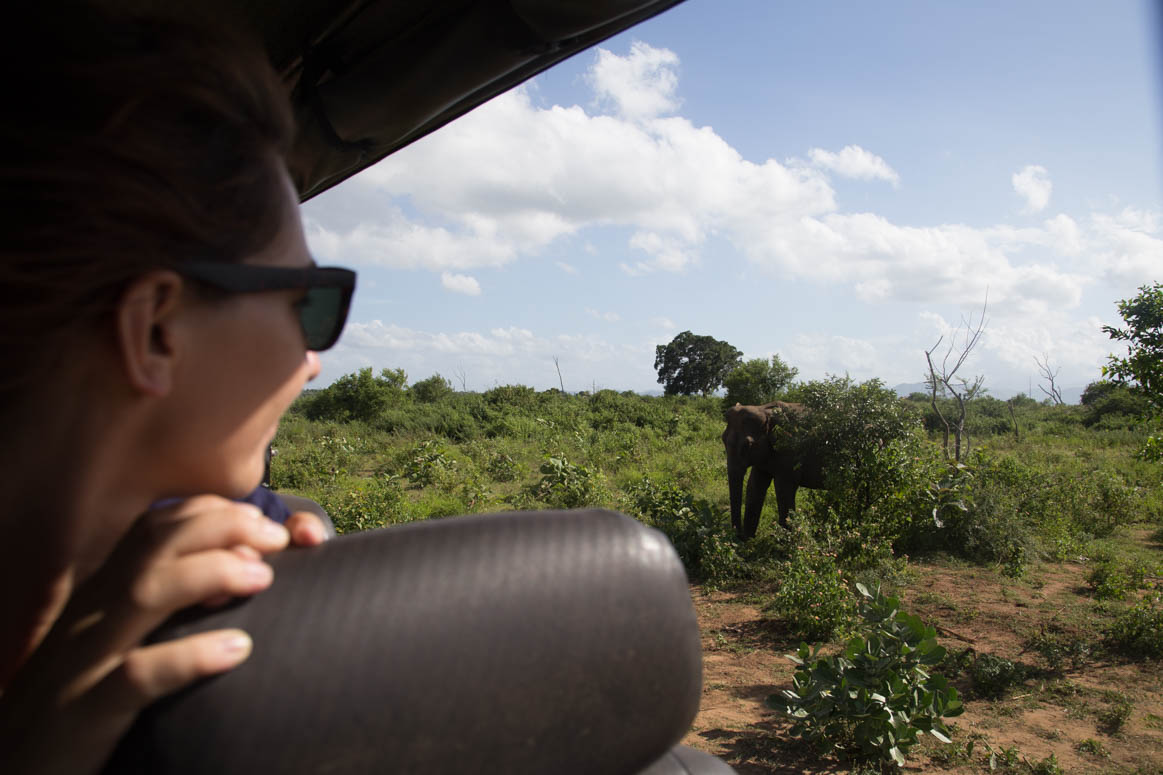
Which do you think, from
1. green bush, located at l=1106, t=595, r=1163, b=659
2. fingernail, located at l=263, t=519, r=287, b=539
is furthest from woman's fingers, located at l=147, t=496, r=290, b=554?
green bush, located at l=1106, t=595, r=1163, b=659

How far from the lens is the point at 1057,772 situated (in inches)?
130

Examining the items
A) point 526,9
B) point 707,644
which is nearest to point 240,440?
point 526,9

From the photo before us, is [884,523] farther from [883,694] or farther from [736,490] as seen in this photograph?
[883,694]

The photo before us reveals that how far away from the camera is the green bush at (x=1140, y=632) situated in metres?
4.74

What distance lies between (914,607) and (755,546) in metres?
2.26

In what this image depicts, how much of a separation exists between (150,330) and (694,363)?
52.1 metres

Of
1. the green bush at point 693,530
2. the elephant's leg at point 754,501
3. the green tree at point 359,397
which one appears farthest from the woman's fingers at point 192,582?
the green tree at point 359,397

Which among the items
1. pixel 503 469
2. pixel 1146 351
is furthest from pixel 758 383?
pixel 1146 351

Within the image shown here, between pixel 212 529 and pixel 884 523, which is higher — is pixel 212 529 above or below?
above

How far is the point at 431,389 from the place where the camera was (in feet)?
92.4

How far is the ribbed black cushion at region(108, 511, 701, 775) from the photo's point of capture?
1.34ft

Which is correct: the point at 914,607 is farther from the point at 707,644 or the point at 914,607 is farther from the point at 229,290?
the point at 229,290

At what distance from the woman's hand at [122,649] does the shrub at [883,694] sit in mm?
3538

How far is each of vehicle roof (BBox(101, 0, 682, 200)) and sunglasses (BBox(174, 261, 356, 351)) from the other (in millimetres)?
664
